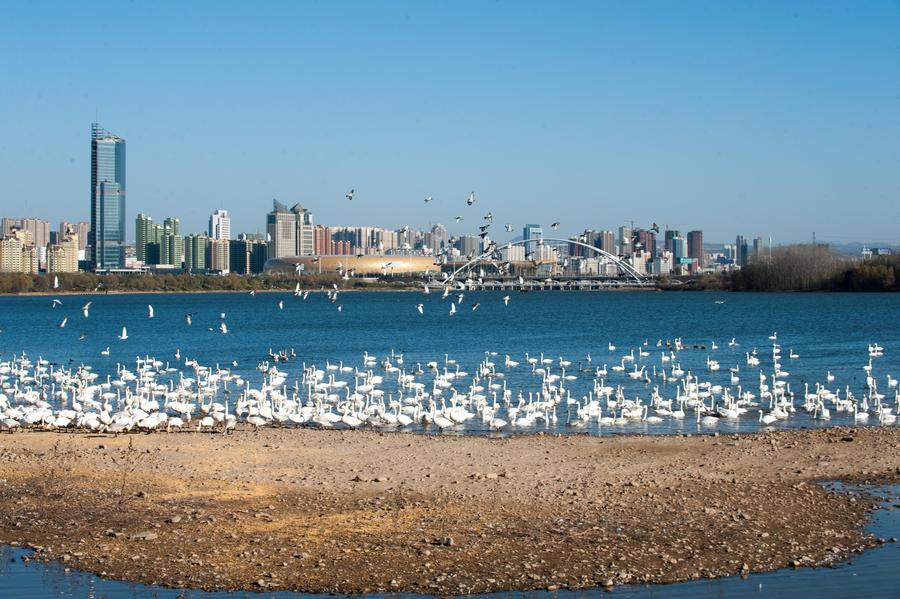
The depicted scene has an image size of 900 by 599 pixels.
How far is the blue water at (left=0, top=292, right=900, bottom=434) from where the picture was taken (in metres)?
36.0

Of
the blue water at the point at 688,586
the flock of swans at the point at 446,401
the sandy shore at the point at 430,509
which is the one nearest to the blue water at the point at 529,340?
the flock of swans at the point at 446,401

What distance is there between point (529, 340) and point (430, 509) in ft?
147

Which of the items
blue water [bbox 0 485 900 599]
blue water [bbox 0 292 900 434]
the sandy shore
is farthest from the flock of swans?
blue water [bbox 0 485 900 599]

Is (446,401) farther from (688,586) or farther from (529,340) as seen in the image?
(529,340)

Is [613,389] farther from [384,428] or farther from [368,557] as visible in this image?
[368,557]

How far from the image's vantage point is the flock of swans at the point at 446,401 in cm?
2439

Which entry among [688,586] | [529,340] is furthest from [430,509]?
[529,340]

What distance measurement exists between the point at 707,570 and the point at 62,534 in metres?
7.58

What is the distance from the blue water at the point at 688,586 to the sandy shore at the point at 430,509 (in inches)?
8.1

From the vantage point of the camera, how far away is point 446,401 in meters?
29.7

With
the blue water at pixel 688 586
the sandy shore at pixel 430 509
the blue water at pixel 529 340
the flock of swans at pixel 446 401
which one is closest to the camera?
the blue water at pixel 688 586

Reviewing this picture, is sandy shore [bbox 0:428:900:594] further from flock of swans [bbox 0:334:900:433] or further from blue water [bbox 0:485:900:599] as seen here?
flock of swans [bbox 0:334:900:433]

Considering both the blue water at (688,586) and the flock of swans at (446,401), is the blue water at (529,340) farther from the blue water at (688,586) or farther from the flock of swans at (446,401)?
the blue water at (688,586)

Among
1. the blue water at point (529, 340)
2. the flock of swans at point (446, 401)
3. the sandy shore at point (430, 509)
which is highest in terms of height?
the blue water at point (529, 340)
